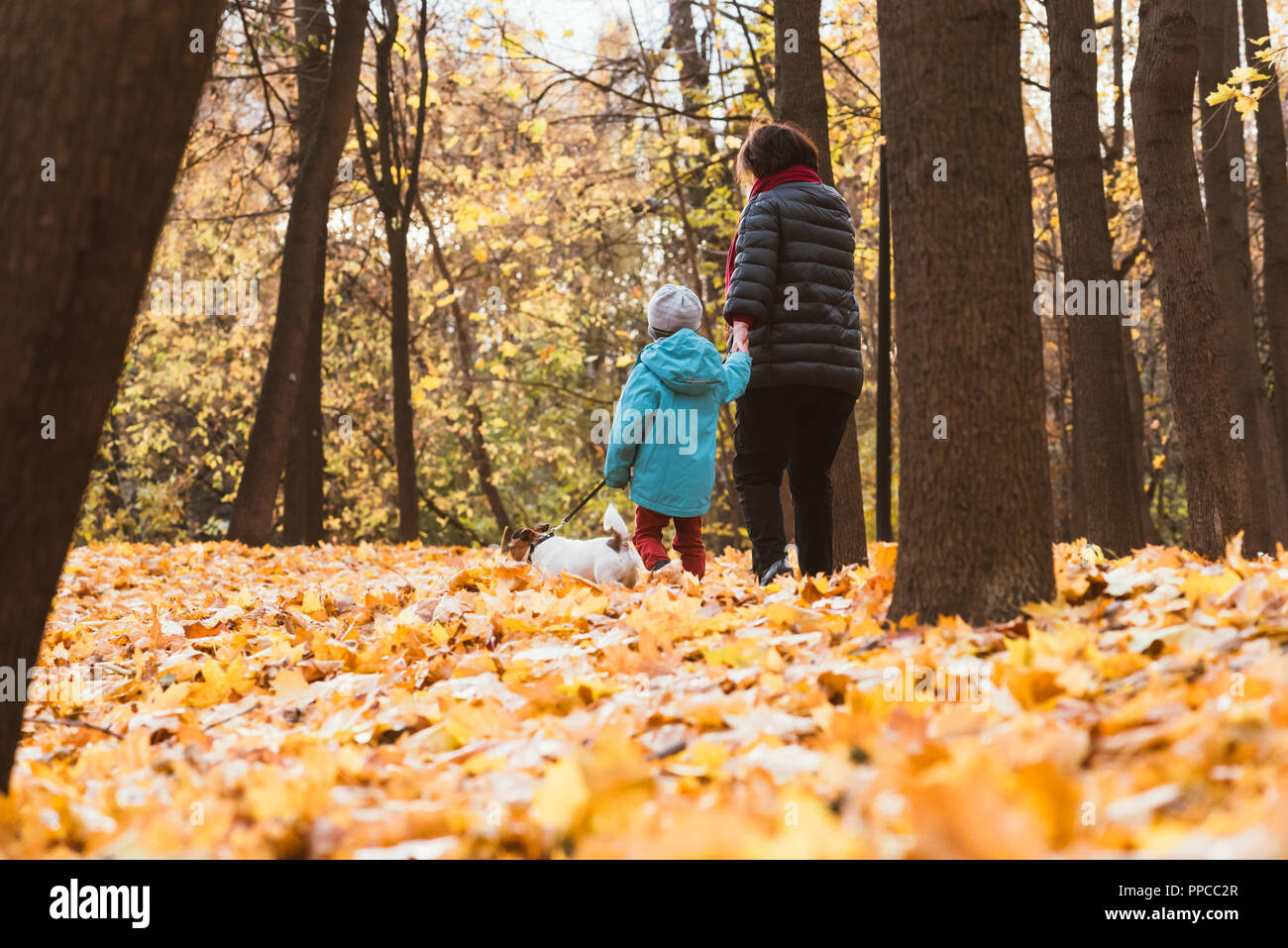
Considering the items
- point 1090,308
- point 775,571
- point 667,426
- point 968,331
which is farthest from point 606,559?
point 1090,308

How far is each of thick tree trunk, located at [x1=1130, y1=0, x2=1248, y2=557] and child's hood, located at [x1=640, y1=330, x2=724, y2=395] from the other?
2.76 meters

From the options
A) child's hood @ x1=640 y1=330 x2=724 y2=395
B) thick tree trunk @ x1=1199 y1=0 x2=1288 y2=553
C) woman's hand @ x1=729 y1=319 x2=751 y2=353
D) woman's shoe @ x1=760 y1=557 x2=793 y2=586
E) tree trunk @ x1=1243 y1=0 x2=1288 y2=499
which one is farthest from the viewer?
tree trunk @ x1=1243 y1=0 x2=1288 y2=499

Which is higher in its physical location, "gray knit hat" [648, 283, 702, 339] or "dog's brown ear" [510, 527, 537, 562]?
"gray knit hat" [648, 283, 702, 339]

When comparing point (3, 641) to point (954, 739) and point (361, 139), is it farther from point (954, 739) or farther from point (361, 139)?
point (361, 139)

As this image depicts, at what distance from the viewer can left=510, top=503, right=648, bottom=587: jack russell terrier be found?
458 cm

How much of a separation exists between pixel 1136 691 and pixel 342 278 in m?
15.7

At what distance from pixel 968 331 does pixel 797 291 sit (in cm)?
175

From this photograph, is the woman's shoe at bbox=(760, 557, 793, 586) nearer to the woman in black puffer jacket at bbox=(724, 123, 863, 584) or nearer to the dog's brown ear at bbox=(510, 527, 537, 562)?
the woman in black puffer jacket at bbox=(724, 123, 863, 584)

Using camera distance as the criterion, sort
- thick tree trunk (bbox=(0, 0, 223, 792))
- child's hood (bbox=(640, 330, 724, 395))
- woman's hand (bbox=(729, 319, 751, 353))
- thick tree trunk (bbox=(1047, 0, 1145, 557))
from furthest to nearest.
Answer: thick tree trunk (bbox=(1047, 0, 1145, 557)), child's hood (bbox=(640, 330, 724, 395)), woman's hand (bbox=(729, 319, 751, 353)), thick tree trunk (bbox=(0, 0, 223, 792))

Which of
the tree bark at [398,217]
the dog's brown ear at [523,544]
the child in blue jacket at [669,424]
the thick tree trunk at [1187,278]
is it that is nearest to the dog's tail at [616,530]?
the child in blue jacket at [669,424]

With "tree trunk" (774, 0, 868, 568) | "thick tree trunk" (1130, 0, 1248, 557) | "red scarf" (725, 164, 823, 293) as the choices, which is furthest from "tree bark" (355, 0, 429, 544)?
"thick tree trunk" (1130, 0, 1248, 557)

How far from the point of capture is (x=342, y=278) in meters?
16.2
